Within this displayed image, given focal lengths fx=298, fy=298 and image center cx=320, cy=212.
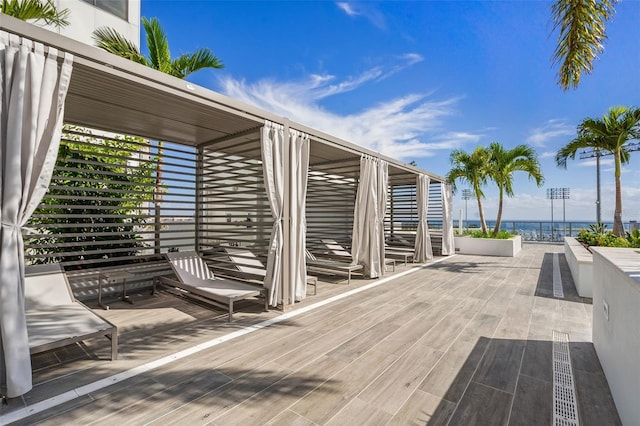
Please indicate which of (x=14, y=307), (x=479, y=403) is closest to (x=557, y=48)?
(x=479, y=403)

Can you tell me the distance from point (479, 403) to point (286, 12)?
35.0ft

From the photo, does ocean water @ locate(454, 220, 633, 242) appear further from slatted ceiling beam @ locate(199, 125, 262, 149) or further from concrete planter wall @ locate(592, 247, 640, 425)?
concrete planter wall @ locate(592, 247, 640, 425)

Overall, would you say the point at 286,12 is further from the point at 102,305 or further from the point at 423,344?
the point at 423,344

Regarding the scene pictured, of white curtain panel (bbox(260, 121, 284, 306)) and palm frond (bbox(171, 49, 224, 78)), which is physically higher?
palm frond (bbox(171, 49, 224, 78))

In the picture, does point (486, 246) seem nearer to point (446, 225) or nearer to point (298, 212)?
point (446, 225)

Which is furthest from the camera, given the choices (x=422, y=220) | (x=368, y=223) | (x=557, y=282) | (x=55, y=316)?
(x=422, y=220)

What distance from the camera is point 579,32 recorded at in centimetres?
420

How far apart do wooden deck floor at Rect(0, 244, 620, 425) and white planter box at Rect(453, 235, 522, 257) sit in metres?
6.44

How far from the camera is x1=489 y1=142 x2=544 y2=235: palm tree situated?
11125 millimetres

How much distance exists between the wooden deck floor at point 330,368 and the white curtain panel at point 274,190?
45 centimetres

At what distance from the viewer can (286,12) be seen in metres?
9.29

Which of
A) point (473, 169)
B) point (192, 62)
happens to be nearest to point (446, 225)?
point (473, 169)

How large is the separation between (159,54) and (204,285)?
18.5ft

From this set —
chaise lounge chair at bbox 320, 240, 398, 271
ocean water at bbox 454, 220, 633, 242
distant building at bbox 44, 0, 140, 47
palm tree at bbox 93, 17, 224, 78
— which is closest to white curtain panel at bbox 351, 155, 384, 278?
chaise lounge chair at bbox 320, 240, 398, 271
